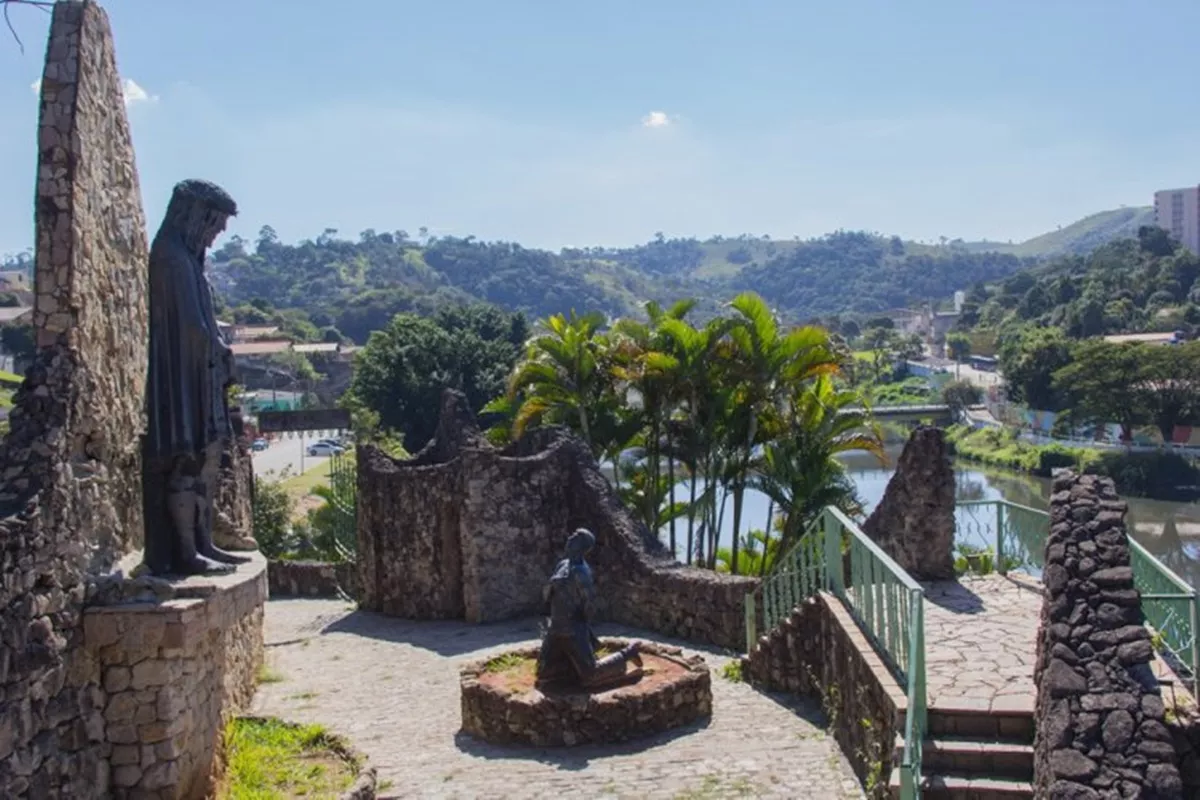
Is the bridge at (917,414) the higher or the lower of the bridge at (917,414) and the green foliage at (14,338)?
the lower

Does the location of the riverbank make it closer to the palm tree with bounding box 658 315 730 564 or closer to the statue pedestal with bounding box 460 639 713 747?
the palm tree with bounding box 658 315 730 564

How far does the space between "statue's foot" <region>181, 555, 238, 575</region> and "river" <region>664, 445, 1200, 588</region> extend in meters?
22.6

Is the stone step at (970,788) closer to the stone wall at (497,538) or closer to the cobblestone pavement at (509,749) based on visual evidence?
the cobblestone pavement at (509,749)

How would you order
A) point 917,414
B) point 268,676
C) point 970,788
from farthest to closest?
1. point 917,414
2. point 268,676
3. point 970,788

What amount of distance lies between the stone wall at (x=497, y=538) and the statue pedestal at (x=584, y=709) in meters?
3.57

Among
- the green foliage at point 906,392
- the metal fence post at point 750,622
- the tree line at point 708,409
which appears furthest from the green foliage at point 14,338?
the metal fence post at point 750,622

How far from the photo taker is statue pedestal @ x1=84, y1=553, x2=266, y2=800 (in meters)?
7.26

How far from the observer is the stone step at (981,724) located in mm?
7418

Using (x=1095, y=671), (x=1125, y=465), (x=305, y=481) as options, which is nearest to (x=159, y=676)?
(x=1095, y=671)

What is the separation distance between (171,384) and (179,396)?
0.09 m

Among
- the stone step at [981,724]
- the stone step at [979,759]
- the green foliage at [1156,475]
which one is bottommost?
the green foliage at [1156,475]

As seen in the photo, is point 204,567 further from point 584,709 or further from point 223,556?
point 584,709

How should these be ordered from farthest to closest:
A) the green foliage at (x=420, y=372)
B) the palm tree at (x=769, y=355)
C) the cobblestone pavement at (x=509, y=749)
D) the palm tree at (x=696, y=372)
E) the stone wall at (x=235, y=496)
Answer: the green foliage at (x=420, y=372) → the palm tree at (x=696, y=372) → the palm tree at (x=769, y=355) → the stone wall at (x=235, y=496) → the cobblestone pavement at (x=509, y=749)

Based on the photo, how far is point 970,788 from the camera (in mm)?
7043
